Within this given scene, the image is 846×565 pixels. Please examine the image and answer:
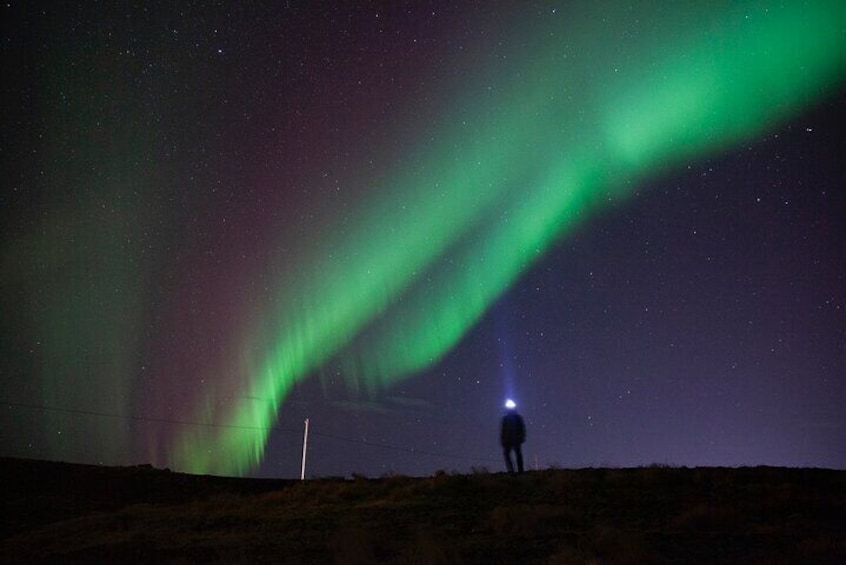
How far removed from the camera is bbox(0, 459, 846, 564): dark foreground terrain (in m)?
10.2

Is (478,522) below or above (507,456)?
below

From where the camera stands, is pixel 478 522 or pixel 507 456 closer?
pixel 478 522

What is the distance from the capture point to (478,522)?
12.8 metres

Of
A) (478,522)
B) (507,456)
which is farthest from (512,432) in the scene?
(478,522)

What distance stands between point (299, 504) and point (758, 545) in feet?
29.4

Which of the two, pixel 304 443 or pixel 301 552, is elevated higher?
pixel 304 443

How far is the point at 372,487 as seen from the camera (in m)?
17.5

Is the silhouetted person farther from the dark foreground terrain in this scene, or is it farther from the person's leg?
the dark foreground terrain

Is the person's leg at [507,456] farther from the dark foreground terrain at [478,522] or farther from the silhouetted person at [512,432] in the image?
the dark foreground terrain at [478,522]

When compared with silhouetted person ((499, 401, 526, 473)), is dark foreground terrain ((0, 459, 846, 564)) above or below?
below

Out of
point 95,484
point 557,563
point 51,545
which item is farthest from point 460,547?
point 95,484

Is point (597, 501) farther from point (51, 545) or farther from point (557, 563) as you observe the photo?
point (51, 545)

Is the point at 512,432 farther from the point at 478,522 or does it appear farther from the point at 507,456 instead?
the point at 478,522

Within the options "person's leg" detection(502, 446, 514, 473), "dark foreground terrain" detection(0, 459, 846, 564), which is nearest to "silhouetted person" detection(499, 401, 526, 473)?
"person's leg" detection(502, 446, 514, 473)
